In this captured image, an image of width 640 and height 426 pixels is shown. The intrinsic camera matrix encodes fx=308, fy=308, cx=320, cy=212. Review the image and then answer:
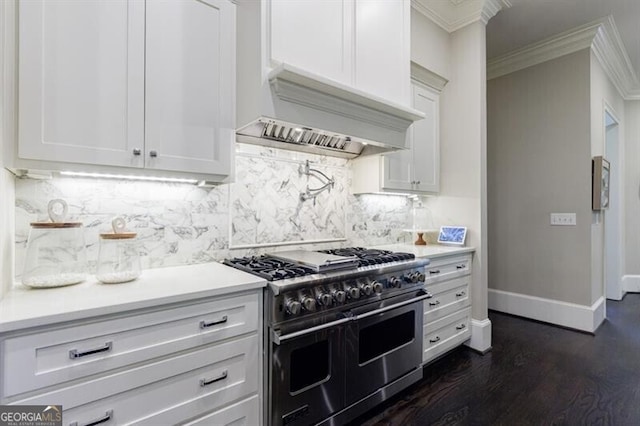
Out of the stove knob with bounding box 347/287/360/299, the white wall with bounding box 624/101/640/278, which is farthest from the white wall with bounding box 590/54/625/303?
the stove knob with bounding box 347/287/360/299

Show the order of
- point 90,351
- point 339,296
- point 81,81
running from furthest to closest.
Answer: point 339,296
point 81,81
point 90,351

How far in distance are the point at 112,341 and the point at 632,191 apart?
22.9ft

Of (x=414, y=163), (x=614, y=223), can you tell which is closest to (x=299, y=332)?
(x=414, y=163)

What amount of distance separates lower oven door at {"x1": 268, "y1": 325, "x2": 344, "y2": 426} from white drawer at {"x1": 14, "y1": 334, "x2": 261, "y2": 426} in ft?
0.36

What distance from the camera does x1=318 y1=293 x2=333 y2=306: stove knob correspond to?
164 cm

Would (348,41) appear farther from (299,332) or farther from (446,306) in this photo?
(446,306)

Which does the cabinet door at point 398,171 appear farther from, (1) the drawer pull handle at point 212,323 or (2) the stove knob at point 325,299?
(1) the drawer pull handle at point 212,323

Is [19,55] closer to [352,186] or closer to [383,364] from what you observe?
[352,186]

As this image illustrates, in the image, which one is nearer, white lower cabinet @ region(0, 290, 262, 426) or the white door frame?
white lower cabinet @ region(0, 290, 262, 426)

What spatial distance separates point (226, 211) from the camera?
206cm

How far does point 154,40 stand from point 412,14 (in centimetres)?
239

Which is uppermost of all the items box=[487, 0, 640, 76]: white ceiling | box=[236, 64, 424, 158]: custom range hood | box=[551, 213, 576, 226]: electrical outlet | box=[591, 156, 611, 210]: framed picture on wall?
box=[487, 0, 640, 76]: white ceiling

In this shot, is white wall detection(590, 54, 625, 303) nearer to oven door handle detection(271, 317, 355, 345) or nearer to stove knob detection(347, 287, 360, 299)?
stove knob detection(347, 287, 360, 299)

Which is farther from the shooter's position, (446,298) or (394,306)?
(446,298)
